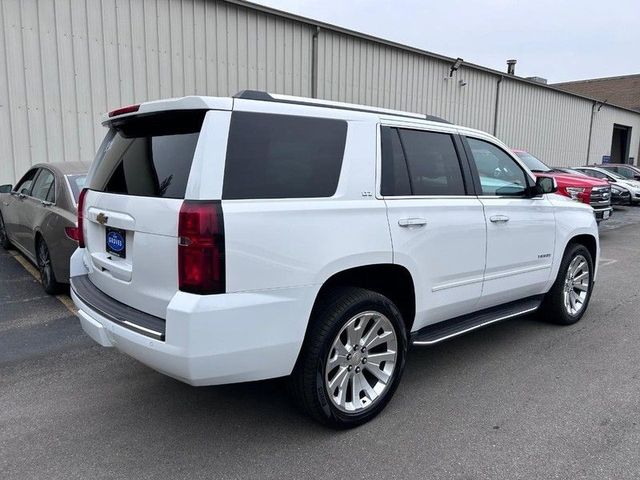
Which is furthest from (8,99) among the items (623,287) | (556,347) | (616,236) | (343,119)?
(616,236)

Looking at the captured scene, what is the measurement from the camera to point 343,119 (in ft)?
10.2

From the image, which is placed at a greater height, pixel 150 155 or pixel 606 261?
pixel 150 155

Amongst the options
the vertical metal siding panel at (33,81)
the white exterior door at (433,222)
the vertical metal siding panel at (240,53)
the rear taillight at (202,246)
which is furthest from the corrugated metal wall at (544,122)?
the rear taillight at (202,246)

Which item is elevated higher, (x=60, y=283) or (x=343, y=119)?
(x=343, y=119)

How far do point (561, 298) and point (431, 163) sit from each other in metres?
2.26

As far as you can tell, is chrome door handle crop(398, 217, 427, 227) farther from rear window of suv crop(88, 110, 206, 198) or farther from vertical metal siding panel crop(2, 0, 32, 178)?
vertical metal siding panel crop(2, 0, 32, 178)

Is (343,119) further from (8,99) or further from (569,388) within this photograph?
(8,99)

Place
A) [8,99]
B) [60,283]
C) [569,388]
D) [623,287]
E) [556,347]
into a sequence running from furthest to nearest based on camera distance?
1. [8,99]
2. [623,287]
3. [60,283]
4. [556,347]
5. [569,388]

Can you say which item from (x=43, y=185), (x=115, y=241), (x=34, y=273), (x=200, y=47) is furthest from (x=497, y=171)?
(x=200, y=47)

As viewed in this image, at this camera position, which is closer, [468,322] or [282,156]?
[282,156]

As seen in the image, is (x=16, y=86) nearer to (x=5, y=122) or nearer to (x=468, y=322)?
(x=5, y=122)

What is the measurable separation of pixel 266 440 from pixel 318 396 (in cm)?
43

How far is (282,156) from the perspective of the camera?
279 cm

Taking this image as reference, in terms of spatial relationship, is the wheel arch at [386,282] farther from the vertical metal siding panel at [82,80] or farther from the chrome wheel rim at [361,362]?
the vertical metal siding panel at [82,80]
